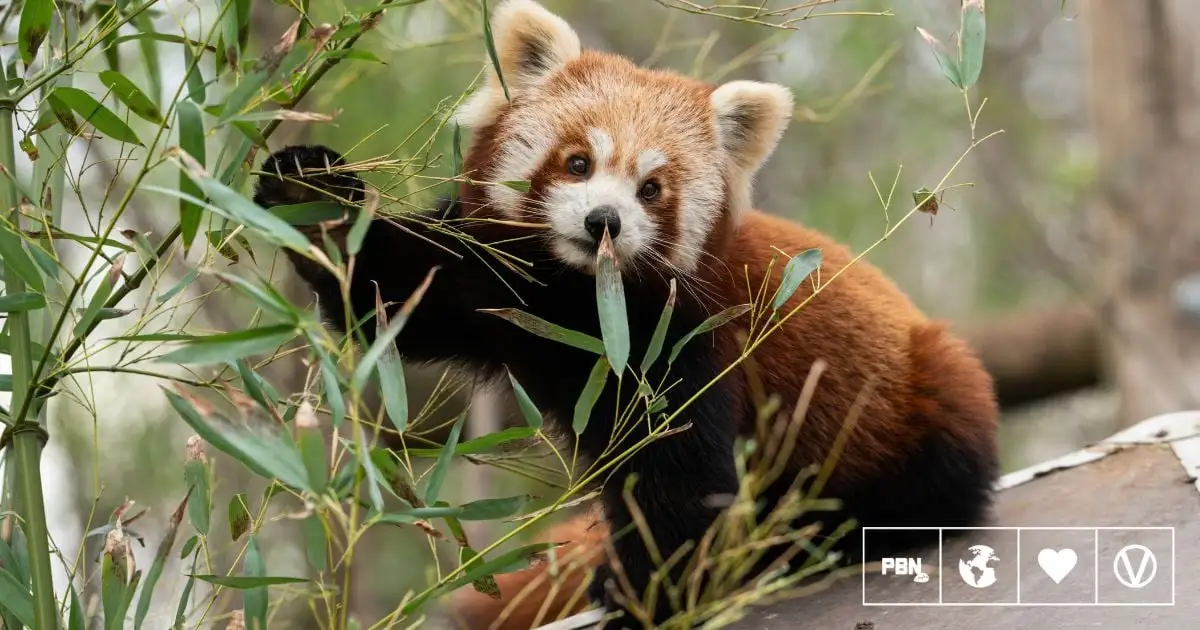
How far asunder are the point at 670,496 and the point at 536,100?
0.87 meters

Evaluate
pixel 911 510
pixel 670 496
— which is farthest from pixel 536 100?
pixel 911 510

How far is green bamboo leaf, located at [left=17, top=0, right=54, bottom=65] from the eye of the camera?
5.27 ft

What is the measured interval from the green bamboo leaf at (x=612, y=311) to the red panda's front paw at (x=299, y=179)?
52cm

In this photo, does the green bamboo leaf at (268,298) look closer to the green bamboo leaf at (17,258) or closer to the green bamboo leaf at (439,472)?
the green bamboo leaf at (439,472)

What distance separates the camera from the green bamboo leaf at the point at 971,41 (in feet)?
5.88

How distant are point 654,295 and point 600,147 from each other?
32 centimetres

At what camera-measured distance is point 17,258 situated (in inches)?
61.4

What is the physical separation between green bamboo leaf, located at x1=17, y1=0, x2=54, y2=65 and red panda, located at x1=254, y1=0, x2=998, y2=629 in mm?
446

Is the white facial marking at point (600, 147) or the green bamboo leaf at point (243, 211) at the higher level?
the white facial marking at point (600, 147)

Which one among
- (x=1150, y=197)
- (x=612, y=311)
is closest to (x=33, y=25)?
(x=612, y=311)

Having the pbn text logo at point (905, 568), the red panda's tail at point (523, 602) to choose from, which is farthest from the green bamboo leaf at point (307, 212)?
the pbn text logo at point (905, 568)

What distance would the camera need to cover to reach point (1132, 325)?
5227mm

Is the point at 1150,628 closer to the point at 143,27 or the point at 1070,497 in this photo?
the point at 1070,497

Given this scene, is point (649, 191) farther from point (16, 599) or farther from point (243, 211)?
point (16, 599)
